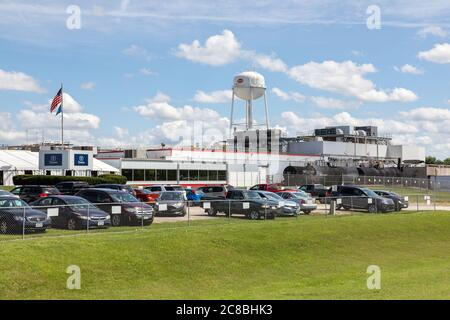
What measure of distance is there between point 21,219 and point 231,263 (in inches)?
290

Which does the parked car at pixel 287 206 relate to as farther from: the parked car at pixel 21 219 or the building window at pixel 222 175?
the building window at pixel 222 175

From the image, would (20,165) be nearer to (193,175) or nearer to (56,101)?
(56,101)

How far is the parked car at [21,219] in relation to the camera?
21078mm

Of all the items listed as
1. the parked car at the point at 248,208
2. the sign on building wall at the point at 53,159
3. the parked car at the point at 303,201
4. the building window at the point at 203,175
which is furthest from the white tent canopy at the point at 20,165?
the parked car at the point at 248,208

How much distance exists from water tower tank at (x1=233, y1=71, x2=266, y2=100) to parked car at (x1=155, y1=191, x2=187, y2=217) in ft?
266

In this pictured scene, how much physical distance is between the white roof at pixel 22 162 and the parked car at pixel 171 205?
129 feet

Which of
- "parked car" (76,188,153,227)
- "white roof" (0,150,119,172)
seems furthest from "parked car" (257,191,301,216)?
"white roof" (0,150,119,172)

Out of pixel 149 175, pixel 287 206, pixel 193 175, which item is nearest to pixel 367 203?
pixel 287 206

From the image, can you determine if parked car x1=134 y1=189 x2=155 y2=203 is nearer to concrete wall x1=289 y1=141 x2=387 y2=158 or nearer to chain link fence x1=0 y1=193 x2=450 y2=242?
chain link fence x1=0 y1=193 x2=450 y2=242

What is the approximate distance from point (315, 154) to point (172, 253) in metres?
92.5

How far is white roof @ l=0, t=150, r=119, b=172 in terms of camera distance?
67.3m
